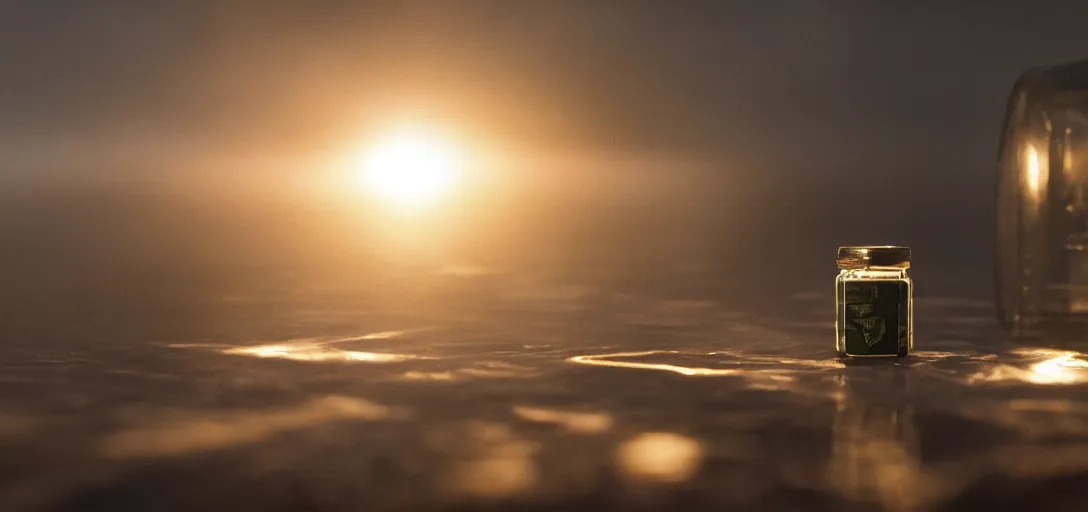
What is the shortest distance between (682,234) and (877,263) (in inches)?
64.5

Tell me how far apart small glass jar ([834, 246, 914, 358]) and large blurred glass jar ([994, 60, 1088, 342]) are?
165 mm

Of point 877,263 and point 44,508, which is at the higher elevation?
point 877,263

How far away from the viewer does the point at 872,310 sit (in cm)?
113

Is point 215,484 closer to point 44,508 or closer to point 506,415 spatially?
point 44,508

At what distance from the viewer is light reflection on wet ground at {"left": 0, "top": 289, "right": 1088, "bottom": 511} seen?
2.42 ft

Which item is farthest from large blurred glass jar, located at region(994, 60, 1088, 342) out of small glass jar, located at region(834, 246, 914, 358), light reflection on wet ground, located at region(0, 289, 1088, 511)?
small glass jar, located at region(834, 246, 914, 358)

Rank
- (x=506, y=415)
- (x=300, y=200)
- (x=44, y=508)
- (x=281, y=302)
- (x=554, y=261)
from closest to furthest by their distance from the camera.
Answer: (x=44, y=508), (x=506, y=415), (x=281, y=302), (x=554, y=261), (x=300, y=200)

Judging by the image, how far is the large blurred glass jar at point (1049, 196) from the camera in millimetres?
1189

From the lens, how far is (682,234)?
2.75 metres

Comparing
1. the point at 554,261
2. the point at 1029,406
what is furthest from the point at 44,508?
the point at 554,261

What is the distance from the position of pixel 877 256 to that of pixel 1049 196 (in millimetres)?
211

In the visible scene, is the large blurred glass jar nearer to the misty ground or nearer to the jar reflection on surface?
the misty ground

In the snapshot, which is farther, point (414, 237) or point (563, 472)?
point (414, 237)

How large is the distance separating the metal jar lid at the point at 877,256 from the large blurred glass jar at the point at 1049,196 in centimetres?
18
